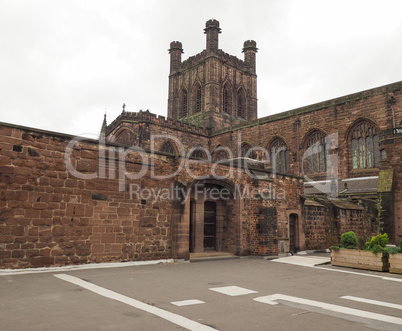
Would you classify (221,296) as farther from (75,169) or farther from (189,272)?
(75,169)

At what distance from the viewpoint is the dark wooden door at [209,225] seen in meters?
14.8

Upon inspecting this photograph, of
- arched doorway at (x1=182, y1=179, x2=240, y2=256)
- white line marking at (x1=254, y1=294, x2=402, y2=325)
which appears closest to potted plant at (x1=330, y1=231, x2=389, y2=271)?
arched doorway at (x1=182, y1=179, x2=240, y2=256)

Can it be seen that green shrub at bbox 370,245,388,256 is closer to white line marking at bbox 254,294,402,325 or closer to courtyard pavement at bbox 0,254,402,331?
courtyard pavement at bbox 0,254,402,331

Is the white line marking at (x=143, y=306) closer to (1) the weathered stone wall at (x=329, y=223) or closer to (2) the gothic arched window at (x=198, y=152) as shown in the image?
(1) the weathered stone wall at (x=329, y=223)

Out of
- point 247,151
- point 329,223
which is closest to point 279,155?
point 247,151

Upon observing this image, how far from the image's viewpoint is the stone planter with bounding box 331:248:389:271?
10594 mm

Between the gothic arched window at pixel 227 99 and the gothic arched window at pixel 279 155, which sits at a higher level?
the gothic arched window at pixel 227 99

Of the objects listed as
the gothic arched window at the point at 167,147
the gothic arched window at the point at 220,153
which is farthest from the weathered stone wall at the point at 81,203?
the gothic arched window at the point at 220,153

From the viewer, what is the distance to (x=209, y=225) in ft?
49.1

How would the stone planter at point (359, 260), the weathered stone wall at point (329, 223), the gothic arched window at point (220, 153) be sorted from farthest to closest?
the gothic arched window at point (220, 153)
the weathered stone wall at point (329, 223)
the stone planter at point (359, 260)

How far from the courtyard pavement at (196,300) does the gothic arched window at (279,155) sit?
1973 centimetres

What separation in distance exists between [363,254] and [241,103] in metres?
36.5

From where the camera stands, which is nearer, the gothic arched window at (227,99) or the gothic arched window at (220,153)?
the gothic arched window at (220,153)

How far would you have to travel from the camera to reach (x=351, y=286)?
26.4 feet
